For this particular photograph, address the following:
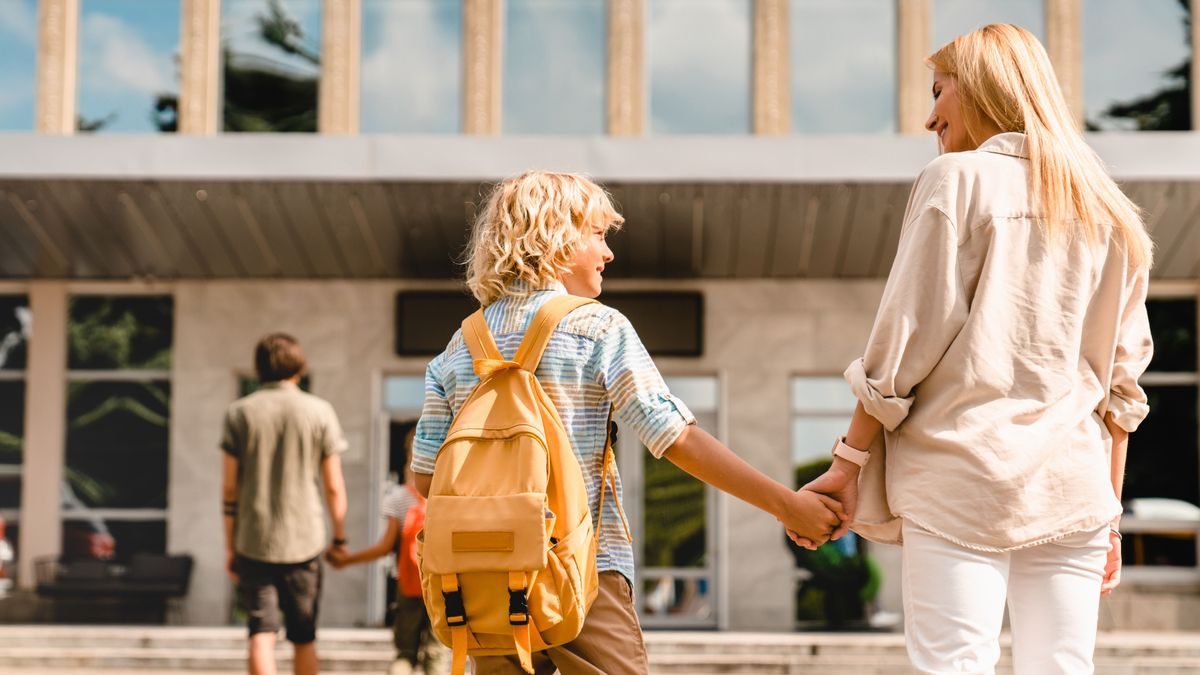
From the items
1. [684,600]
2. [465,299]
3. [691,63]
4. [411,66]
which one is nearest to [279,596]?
[465,299]

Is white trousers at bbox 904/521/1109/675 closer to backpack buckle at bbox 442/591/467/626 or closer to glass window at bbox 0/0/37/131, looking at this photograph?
backpack buckle at bbox 442/591/467/626

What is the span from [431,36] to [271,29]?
1.80 meters

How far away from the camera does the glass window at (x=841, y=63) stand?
53.1 feet

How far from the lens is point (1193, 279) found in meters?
15.9

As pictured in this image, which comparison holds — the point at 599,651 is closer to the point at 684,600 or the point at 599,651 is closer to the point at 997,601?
the point at 997,601

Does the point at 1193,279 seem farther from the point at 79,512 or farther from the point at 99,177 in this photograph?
the point at 79,512

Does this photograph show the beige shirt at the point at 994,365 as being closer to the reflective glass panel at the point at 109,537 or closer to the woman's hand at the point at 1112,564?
the woman's hand at the point at 1112,564

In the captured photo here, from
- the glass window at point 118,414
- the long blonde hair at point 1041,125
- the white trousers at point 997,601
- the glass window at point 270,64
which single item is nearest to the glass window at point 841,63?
the glass window at point 270,64

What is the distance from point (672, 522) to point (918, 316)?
13286mm

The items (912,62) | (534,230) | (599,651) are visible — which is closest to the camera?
(599,651)

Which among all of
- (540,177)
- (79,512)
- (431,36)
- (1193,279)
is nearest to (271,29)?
(431,36)

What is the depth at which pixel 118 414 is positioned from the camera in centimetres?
1622

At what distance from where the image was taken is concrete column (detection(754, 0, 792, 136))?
52.7 ft

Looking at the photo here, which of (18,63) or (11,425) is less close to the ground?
(18,63)
